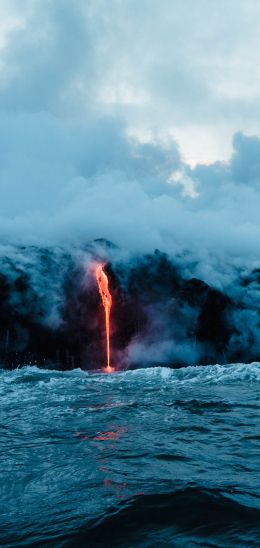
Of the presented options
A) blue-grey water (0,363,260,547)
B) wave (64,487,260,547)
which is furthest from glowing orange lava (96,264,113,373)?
wave (64,487,260,547)

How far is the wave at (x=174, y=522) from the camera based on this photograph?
518cm

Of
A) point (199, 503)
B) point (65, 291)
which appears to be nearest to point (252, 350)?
point (65, 291)

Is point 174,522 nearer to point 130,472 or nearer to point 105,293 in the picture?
point 130,472

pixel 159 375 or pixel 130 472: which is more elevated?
pixel 130 472

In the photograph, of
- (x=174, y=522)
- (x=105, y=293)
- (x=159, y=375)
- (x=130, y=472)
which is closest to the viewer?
(x=174, y=522)

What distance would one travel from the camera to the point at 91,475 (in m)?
7.70

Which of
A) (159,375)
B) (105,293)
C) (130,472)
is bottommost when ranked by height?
(159,375)

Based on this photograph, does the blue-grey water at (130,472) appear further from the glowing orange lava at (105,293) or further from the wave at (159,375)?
the glowing orange lava at (105,293)

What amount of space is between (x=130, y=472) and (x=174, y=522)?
2.15 m

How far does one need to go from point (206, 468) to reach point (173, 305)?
87.3ft

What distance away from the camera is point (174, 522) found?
5758 millimetres

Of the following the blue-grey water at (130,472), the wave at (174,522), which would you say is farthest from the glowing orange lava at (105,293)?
the wave at (174,522)

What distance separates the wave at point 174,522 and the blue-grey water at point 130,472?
0.04ft

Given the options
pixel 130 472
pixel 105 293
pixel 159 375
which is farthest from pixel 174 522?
pixel 105 293
